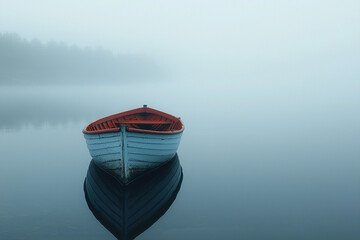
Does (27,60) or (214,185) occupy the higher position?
(27,60)

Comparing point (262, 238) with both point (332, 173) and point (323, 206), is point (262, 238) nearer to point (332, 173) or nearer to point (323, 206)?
point (323, 206)

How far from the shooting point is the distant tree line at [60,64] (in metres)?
90.2

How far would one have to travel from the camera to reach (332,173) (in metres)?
11.1

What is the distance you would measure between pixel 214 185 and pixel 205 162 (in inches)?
119

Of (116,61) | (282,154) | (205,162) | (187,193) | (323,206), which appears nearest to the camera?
(323,206)

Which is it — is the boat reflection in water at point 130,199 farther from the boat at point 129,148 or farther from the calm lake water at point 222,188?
the boat at point 129,148

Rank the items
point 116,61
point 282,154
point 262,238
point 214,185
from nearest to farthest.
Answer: point 262,238 → point 214,185 → point 282,154 → point 116,61

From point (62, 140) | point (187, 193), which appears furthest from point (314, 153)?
point (62, 140)

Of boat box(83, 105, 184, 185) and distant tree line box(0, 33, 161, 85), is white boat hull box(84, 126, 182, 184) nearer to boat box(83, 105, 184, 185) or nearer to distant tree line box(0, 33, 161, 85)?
boat box(83, 105, 184, 185)

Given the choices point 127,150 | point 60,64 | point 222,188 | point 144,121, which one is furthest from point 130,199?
point 60,64

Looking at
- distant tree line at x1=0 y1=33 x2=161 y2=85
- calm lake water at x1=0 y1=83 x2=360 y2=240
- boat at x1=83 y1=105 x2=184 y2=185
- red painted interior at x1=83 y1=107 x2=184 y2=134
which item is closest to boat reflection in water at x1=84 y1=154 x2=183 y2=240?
calm lake water at x1=0 y1=83 x2=360 y2=240

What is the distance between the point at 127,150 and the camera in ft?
26.4

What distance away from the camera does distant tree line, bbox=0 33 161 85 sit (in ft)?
296

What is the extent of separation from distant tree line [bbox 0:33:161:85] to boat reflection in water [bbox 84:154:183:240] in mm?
89077
